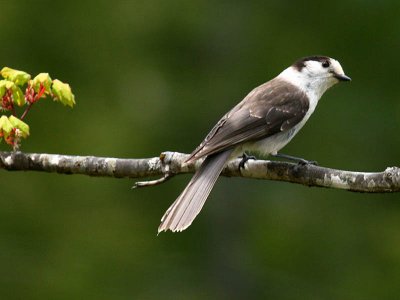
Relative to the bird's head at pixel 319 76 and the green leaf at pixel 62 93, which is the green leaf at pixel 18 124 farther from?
the bird's head at pixel 319 76

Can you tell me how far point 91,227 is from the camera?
536 inches

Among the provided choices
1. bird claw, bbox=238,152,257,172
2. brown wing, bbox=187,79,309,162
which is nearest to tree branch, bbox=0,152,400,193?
bird claw, bbox=238,152,257,172

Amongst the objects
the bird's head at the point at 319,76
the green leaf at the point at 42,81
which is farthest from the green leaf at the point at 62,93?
the bird's head at the point at 319,76

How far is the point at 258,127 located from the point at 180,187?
6.01 meters

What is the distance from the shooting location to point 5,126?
6539 millimetres

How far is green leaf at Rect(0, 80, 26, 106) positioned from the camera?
260 inches

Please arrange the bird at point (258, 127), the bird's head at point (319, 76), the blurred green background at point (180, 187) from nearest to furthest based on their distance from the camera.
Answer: the bird at point (258, 127)
the bird's head at point (319, 76)
the blurred green background at point (180, 187)

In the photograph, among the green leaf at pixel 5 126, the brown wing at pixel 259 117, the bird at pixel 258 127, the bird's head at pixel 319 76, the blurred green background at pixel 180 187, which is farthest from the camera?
the blurred green background at pixel 180 187

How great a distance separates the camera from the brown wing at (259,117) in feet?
24.4

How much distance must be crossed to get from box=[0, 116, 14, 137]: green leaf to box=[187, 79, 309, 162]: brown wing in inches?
48.1

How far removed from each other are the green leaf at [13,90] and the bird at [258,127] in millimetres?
1067

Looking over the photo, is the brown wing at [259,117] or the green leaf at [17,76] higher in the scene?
the green leaf at [17,76]
